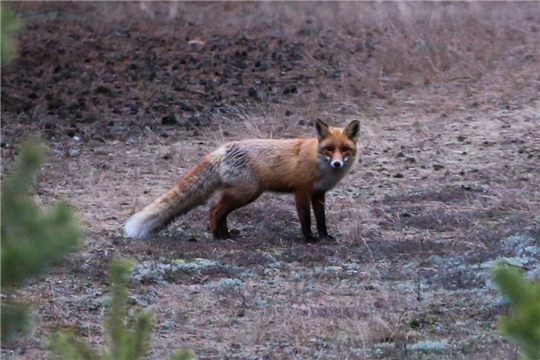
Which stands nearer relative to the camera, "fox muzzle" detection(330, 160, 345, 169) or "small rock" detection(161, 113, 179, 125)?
"fox muzzle" detection(330, 160, 345, 169)

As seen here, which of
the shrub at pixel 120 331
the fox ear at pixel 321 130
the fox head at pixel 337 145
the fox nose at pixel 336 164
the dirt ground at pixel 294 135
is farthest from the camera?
the fox ear at pixel 321 130

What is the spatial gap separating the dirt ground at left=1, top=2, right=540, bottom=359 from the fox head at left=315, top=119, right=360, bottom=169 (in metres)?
0.57

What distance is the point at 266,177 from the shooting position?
836 centimetres

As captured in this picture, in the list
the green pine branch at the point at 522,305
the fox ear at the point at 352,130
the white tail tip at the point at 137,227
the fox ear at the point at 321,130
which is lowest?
the white tail tip at the point at 137,227

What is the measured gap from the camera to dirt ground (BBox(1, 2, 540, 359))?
599 cm

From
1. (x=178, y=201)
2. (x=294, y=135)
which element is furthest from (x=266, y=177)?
(x=294, y=135)

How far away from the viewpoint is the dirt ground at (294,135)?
236 inches

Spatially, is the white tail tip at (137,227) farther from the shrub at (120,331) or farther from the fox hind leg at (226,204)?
the shrub at (120,331)

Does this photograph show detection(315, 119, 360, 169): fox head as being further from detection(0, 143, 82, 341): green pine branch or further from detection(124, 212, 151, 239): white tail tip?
detection(0, 143, 82, 341): green pine branch

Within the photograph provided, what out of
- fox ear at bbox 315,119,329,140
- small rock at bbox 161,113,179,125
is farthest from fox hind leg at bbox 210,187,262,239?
small rock at bbox 161,113,179,125

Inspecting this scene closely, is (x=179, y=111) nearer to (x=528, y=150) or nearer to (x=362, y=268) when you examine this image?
(x=528, y=150)

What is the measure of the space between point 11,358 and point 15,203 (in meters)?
3.03

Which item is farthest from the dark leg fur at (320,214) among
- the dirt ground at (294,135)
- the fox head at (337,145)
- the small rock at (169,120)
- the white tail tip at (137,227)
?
the small rock at (169,120)

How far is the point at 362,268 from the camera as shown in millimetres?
7312
